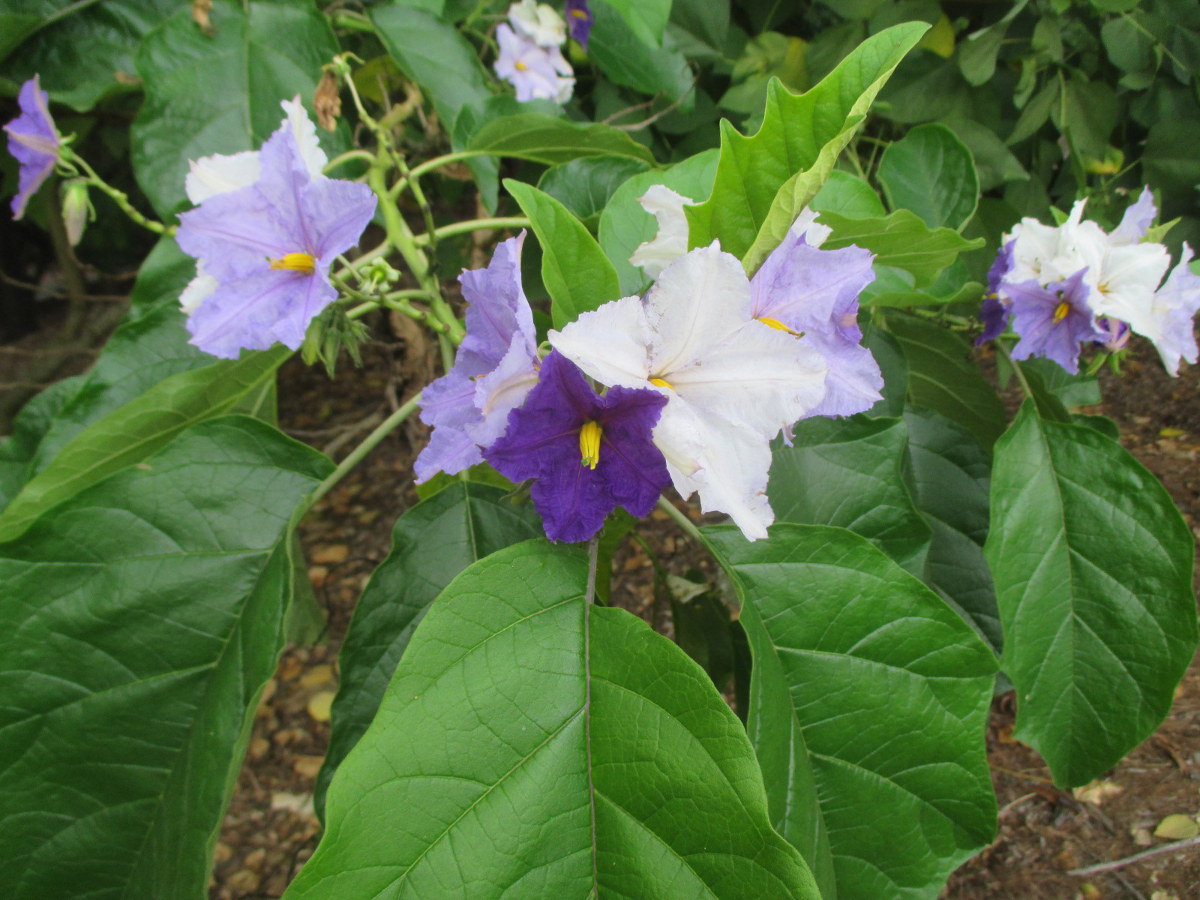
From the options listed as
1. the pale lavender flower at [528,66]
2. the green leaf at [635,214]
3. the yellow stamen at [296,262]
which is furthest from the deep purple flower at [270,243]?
the pale lavender flower at [528,66]

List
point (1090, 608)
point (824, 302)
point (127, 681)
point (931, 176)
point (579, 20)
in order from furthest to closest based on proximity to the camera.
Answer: point (579, 20) < point (931, 176) < point (1090, 608) < point (127, 681) < point (824, 302)

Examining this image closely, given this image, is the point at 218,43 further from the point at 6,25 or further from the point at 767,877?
the point at 767,877

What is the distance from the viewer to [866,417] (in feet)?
3.14

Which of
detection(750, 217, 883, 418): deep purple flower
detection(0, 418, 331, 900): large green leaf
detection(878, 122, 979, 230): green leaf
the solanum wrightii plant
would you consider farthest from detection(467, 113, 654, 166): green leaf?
detection(0, 418, 331, 900): large green leaf

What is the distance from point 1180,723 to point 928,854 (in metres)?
1.22

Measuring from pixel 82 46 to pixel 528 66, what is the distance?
0.81m

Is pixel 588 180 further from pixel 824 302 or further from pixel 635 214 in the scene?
pixel 824 302

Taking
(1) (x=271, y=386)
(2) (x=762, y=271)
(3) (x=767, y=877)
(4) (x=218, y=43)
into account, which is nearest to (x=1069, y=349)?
(2) (x=762, y=271)

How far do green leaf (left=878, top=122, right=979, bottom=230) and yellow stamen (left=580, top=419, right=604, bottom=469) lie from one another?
35.5 inches

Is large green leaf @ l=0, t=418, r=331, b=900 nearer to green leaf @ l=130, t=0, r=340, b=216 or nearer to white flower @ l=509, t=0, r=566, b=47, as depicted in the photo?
green leaf @ l=130, t=0, r=340, b=216

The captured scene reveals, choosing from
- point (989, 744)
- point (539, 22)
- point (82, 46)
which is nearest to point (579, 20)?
point (539, 22)

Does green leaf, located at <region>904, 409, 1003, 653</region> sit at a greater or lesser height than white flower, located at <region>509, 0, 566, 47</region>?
lesser

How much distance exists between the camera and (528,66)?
173 centimetres

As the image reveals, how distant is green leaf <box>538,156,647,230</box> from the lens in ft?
3.69
